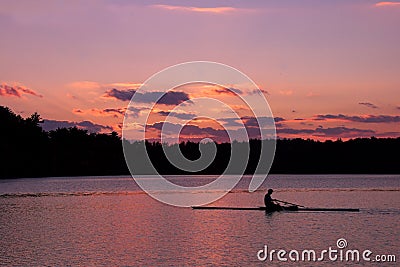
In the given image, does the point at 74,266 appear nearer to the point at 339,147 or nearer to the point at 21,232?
the point at 21,232

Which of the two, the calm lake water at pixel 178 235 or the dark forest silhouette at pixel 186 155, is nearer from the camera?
the calm lake water at pixel 178 235

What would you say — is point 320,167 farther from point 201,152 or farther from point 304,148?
point 201,152

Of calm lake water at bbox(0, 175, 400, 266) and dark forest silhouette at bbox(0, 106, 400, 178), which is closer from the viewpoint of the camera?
calm lake water at bbox(0, 175, 400, 266)

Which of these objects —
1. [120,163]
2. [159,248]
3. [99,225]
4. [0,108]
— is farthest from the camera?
[120,163]

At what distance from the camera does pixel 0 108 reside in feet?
399

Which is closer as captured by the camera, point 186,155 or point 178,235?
point 178,235

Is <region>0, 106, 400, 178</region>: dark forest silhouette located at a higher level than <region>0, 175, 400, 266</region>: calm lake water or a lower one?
higher

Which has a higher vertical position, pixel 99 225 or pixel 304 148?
pixel 304 148

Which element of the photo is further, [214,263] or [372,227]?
[372,227]

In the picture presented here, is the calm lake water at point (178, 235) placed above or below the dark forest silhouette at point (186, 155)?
below

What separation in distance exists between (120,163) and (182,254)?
159258mm

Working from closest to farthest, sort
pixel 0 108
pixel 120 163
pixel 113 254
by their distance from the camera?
pixel 113 254 < pixel 0 108 < pixel 120 163

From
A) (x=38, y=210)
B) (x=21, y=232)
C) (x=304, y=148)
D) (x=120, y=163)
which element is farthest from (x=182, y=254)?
(x=120, y=163)

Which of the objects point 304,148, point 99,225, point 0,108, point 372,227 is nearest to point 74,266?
Result: point 99,225
